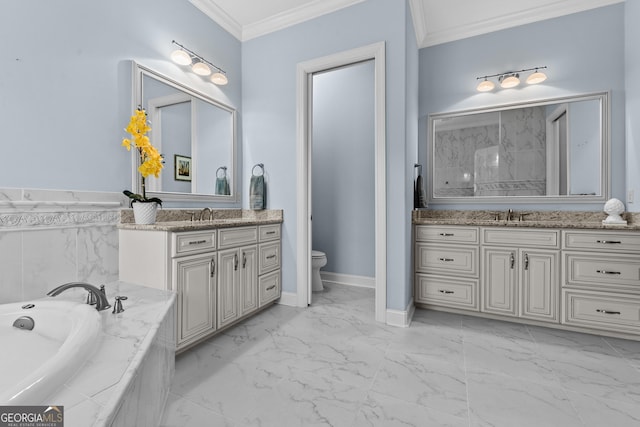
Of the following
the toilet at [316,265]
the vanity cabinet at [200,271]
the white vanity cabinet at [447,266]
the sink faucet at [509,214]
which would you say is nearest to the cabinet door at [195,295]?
the vanity cabinet at [200,271]

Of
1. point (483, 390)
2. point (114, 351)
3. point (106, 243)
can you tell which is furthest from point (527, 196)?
point (106, 243)

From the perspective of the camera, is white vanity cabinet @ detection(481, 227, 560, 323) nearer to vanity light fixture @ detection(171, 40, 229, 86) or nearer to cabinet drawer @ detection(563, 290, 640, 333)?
cabinet drawer @ detection(563, 290, 640, 333)

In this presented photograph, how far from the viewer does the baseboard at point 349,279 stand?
11.9 ft

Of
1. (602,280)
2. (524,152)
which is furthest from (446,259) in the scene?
(524,152)

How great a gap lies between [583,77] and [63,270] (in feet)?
14.1

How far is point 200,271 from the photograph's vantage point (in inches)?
78.0

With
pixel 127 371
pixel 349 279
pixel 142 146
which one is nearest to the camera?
pixel 127 371

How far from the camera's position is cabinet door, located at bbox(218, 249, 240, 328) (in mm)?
2162

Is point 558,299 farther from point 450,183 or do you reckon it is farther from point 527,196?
point 450,183

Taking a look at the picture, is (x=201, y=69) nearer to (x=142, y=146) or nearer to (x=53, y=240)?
(x=142, y=146)

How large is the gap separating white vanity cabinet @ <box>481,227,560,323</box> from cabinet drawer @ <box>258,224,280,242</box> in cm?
187

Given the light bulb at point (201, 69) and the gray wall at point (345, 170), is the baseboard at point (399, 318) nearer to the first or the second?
the gray wall at point (345, 170)

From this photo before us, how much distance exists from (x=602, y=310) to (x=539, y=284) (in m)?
0.41

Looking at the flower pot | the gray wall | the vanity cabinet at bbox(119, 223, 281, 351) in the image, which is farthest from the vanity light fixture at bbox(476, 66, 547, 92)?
the flower pot
